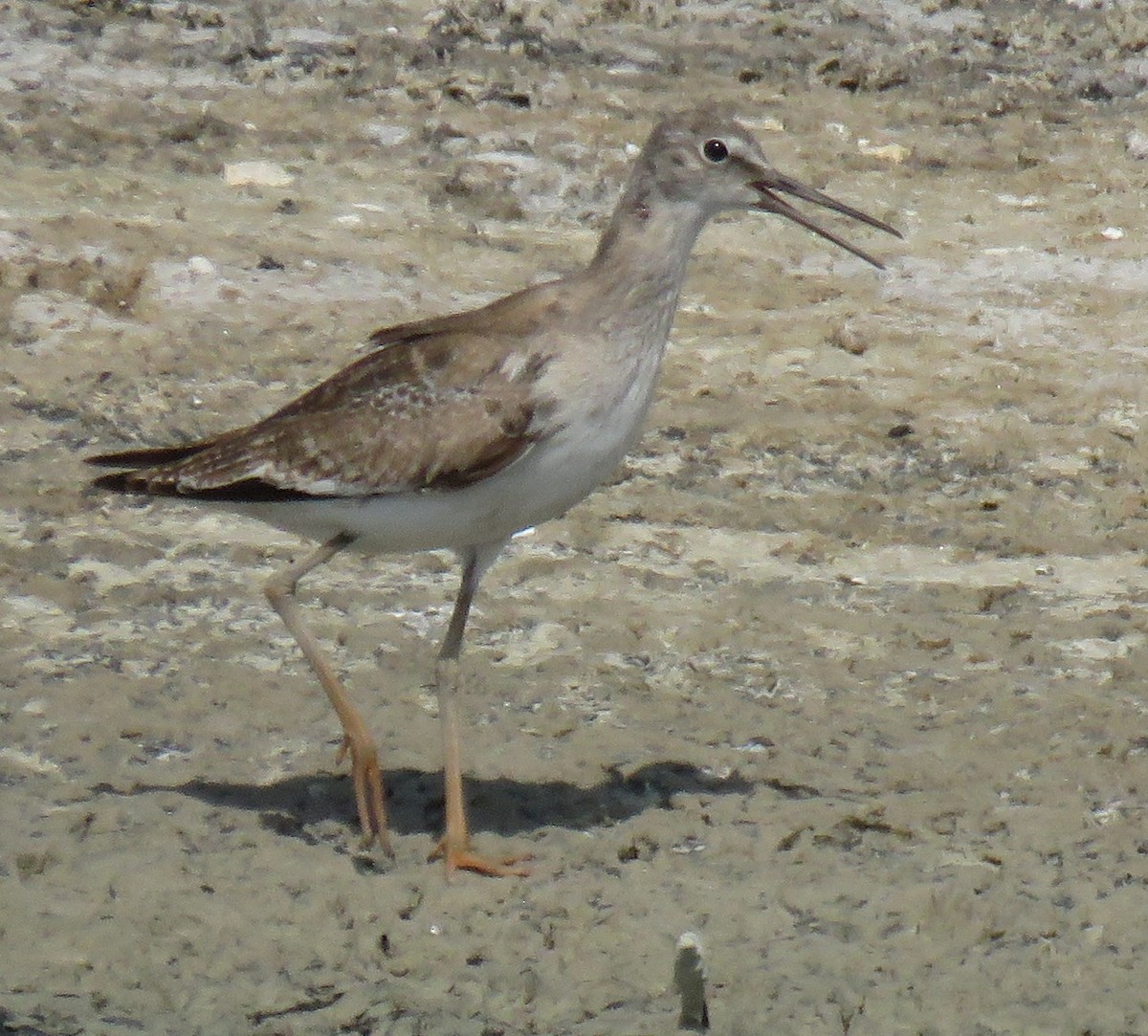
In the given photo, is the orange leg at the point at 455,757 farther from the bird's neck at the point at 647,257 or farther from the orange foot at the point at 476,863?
the bird's neck at the point at 647,257

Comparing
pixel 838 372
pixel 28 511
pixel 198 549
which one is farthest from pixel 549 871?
pixel 838 372

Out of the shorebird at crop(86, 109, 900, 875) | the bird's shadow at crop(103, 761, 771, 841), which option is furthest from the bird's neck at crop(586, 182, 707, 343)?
the bird's shadow at crop(103, 761, 771, 841)

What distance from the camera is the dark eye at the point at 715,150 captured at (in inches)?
243

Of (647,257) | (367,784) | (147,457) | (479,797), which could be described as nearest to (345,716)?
(367,784)

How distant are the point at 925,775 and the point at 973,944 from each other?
1006 millimetres

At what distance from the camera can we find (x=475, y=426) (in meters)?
5.75

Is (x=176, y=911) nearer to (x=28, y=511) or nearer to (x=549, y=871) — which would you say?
(x=549, y=871)

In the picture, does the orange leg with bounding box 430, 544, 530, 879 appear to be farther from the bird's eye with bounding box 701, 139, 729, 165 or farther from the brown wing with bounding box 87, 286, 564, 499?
the bird's eye with bounding box 701, 139, 729, 165

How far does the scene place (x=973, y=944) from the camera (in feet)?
17.8

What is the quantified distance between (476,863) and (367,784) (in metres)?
0.42

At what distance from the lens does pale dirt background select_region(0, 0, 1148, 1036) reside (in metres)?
5.41

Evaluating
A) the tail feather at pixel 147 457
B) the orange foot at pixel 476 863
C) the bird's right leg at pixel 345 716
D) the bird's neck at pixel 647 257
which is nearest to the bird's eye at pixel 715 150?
the bird's neck at pixel 647 257

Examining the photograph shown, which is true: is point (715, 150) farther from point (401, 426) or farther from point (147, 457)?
point (147, 457)

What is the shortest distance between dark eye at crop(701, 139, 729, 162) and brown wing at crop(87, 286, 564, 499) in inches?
26.3
